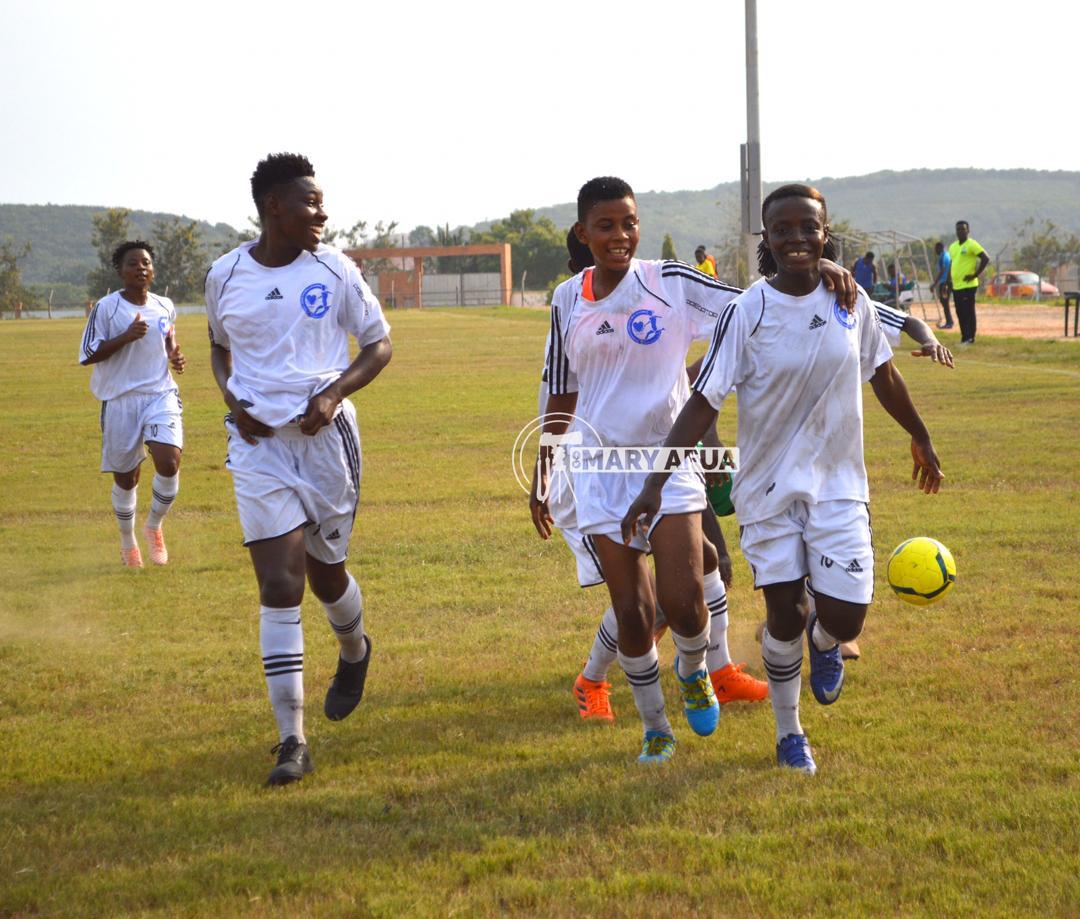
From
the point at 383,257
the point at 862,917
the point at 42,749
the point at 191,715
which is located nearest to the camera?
the point at 862,917

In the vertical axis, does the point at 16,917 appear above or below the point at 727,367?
below

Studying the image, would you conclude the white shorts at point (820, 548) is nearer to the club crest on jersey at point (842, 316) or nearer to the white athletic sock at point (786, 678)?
the white athletic sock at point (786, 678)

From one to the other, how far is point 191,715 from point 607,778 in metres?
2.14

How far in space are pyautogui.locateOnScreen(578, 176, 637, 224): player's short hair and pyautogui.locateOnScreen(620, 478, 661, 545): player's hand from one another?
1.29m

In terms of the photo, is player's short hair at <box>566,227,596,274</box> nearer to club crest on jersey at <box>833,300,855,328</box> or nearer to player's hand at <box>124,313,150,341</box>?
club crest on jersey at <box>833,300,855,328</box>

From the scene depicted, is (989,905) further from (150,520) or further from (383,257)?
(383,257)

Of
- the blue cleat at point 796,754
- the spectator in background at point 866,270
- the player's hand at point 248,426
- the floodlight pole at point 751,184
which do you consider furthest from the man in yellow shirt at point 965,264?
the player's hand at point 248,426

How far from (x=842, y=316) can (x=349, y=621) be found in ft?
8.28

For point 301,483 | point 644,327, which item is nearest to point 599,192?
point 644,327

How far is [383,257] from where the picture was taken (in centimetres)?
10925

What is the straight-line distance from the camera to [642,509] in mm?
4816

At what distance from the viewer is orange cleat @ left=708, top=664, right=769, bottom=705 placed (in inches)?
240

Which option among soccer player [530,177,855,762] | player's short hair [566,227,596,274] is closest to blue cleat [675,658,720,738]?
soccer player [530,177,855,762]

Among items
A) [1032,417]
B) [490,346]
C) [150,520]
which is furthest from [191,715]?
[490,346]
